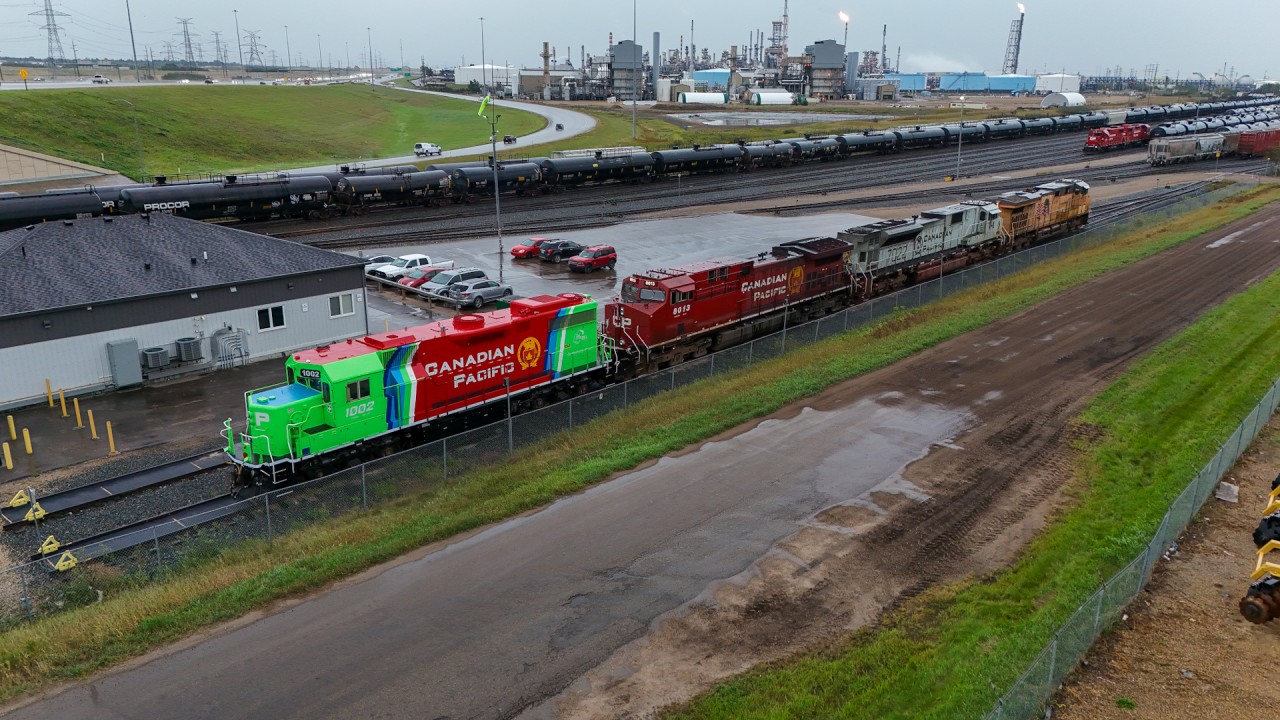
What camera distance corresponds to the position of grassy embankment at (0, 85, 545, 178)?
86062 millimetres

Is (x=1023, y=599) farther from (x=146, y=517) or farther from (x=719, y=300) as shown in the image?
(x=146, y=517)

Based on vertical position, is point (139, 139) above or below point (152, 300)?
above

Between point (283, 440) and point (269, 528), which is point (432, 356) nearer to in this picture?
point (283, 440)

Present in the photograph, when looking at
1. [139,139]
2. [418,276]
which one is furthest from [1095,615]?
[139,139]

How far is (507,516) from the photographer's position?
808 inches

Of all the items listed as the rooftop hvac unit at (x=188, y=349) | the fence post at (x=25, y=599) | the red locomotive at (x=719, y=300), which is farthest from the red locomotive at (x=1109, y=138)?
the fence post at (x=25, y=599)

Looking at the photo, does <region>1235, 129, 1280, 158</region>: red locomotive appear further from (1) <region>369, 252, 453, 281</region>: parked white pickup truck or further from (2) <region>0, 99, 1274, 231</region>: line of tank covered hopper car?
(1) <region>369, 252, 453, 281</region>: parked white pickup truck

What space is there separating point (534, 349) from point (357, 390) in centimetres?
634

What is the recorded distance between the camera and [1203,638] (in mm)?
15602

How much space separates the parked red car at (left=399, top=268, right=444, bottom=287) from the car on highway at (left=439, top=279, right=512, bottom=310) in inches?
90.6

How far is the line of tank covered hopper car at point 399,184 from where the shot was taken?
52.5m

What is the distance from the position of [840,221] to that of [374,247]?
34.2 meters

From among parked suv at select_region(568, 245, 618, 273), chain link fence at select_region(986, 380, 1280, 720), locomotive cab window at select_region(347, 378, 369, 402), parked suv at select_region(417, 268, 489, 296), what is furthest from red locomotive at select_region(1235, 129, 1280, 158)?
locomotive cab window at select_region(347, 378, 369, 402)

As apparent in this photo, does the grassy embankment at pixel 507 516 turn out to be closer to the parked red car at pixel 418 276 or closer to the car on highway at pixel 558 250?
the parked red car at pixel 418 276
